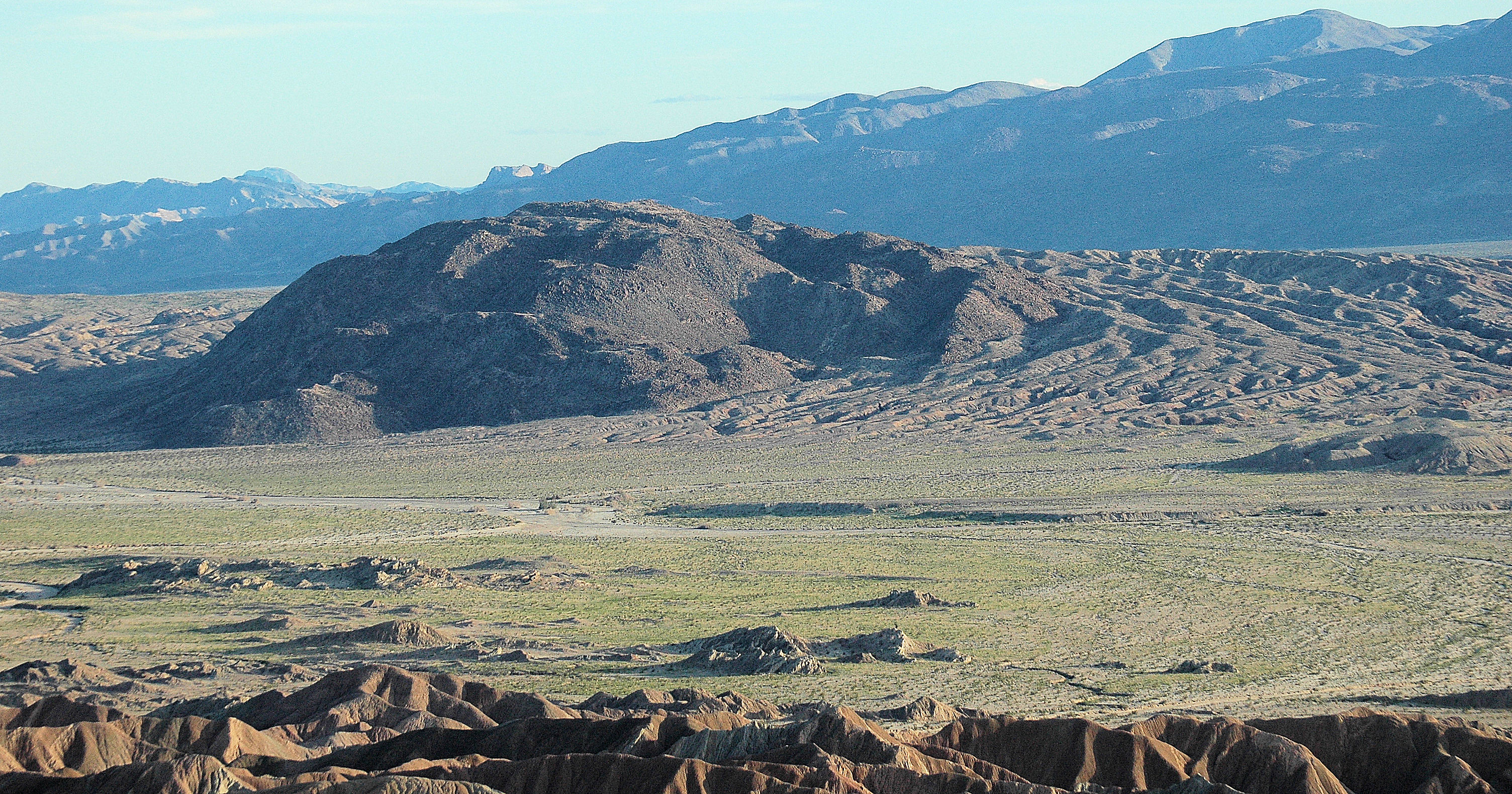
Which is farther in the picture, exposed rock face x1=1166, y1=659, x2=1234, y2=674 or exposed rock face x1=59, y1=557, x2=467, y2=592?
exposed rock face x1=59, y1=557, x2=467, y2=592

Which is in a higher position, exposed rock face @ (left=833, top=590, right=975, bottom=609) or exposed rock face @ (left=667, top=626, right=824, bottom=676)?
exposed rock face @ (left=667, top=626, right=824, bottom=676)

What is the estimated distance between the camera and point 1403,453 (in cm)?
8119

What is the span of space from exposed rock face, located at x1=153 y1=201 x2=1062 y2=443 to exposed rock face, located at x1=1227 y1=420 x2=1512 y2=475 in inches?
1300

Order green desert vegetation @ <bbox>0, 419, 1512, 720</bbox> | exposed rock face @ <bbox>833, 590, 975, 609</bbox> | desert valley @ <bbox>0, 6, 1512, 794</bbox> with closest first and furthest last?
desert valley @ <bbox>0, 6, 1512, 794</bbox>, green desert vegetation @ <bbox>0, 419, 1512, 720</bbox>, exposed rock face @ <bbox>833, 590, 975, 609</bbox>

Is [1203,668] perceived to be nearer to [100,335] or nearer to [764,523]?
[764,523]

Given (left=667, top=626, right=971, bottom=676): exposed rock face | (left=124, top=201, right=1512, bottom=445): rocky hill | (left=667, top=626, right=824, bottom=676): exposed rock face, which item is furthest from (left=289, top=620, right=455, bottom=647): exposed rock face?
(left=124, top=201, right=1512, bottom=445): rocky hill

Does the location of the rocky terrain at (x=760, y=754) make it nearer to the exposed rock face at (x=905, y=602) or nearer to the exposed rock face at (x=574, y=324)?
the exposed rock face at (x=905, y=602)

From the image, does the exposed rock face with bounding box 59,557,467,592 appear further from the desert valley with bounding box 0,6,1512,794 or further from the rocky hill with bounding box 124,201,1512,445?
the rocky hill with bounding box 124,201,1512,445

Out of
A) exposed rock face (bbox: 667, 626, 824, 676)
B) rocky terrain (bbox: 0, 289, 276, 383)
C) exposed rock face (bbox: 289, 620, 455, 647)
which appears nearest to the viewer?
exposed rock face (bbox: 667, 626, 824, 676)

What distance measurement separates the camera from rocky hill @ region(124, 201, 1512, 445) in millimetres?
103562

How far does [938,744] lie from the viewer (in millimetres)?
28547

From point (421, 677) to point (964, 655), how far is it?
15.3 metres

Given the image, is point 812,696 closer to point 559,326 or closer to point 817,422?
point 817,422

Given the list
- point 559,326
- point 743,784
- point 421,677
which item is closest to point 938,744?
point 743,784
